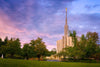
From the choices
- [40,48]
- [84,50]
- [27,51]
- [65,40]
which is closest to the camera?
[40,48]

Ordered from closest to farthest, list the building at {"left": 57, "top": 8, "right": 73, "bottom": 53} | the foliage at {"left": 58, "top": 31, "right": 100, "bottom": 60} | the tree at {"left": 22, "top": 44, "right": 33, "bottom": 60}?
1. the foliage at {"left": 58, "top": 31, "right": 100, "bottom": 60}
2. the tree at {"left": 22, "top": 44, "right": 33, "bottom": 60}
3. the building at {"left": 57, "top": 8, "right": 73, "bottom": 53}

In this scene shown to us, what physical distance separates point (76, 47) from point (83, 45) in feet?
9.36

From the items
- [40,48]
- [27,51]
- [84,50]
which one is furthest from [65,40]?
[27,51]

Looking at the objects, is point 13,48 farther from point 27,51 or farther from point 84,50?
point 84,50

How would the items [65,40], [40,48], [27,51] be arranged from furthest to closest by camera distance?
[65,40] → [27,51] → [40,48]

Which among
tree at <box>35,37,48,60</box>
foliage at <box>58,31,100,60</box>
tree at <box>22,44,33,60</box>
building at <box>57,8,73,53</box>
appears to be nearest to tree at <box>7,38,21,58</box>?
tree at <box>22,44,33,60</box>

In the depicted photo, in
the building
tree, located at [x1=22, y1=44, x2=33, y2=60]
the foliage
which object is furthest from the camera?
the building

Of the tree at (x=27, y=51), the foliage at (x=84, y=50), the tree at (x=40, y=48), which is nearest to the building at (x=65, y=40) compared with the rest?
the foliage at (x=84, y=50)

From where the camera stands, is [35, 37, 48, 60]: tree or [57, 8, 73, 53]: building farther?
[57, 8, 73, 53]: building

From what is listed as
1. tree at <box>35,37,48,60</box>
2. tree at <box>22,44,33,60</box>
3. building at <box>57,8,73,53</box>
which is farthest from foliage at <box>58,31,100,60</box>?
building at <box>57,8,73,53</box>

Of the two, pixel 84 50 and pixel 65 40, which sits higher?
pixel 65 40

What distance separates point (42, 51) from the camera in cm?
4391

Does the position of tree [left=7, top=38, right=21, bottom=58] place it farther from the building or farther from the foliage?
the building

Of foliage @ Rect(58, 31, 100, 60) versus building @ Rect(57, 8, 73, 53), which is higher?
building @ Rect(57, 8, 73, 53)
